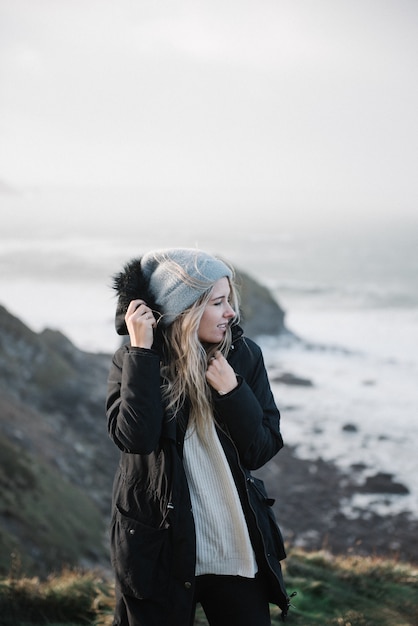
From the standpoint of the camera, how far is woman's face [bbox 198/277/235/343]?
2.99m

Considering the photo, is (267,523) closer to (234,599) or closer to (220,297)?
(234,599)

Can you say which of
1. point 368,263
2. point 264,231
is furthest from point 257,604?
point 264,231

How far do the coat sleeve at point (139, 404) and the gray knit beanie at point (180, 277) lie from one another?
0.93 ft

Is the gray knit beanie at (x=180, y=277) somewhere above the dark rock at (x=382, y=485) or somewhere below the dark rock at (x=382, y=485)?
above

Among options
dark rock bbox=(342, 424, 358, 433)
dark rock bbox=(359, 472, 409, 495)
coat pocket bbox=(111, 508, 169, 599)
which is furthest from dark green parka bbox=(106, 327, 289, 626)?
dark rock bbox=(342, 424, 358, 433)

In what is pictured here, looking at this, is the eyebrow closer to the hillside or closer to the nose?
the nose

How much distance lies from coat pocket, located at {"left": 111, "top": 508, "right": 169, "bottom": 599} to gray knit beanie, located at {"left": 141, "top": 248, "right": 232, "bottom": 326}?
107cm

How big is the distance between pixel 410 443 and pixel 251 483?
19030 millimetres

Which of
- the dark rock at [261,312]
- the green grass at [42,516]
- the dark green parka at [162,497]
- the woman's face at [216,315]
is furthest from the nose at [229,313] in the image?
the dark rock at [261,312]

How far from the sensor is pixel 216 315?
9.82 feet

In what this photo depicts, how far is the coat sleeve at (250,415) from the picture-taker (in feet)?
9.13

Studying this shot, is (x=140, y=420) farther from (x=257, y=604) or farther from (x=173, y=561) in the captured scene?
(x=257, y=604)

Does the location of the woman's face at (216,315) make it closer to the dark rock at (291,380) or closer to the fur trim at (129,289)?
the fur trim at (129,289)

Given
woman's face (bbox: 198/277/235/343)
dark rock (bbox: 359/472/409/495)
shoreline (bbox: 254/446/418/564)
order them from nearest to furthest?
A: 1. woman's face (bbox: 198/277/235/343)
2. shoreline (bbox: 254/446/418/564)
3. dark rock (bbox: 359/472/409/495)
